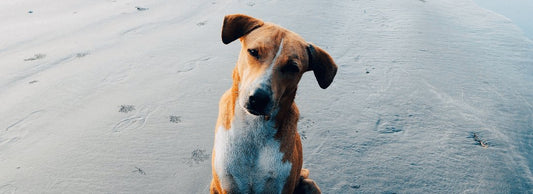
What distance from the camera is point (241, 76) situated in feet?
7.49

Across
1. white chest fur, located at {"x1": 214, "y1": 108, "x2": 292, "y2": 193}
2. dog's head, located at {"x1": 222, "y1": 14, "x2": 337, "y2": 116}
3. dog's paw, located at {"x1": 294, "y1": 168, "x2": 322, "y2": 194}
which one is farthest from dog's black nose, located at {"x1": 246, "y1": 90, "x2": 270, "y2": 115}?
dog's paw, located at {"x1": 294, "y1": 168, "x2": 322, "y2": 194}

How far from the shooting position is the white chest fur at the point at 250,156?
2.32 metres

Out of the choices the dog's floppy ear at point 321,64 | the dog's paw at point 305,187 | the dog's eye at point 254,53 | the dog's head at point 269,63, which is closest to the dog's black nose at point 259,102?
the dog's head at point 269,63

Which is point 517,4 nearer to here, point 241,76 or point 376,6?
point 376,6

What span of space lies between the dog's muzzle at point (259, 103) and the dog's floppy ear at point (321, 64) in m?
0.56

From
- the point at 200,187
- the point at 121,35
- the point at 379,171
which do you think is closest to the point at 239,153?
the point at 200,187

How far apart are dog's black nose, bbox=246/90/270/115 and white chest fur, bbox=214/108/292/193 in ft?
0.66

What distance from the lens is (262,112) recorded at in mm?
2105

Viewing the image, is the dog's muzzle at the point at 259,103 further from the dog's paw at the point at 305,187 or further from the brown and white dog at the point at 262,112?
the dog's paw at the point at 305,187

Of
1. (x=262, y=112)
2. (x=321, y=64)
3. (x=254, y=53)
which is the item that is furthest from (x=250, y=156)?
(x=321, y=64)

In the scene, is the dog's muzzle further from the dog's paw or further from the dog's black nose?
the dog's paw

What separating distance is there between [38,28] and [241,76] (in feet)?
19.4

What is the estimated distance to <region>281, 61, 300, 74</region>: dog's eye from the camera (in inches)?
87.3

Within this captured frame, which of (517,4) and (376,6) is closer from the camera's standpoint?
(376,6)
